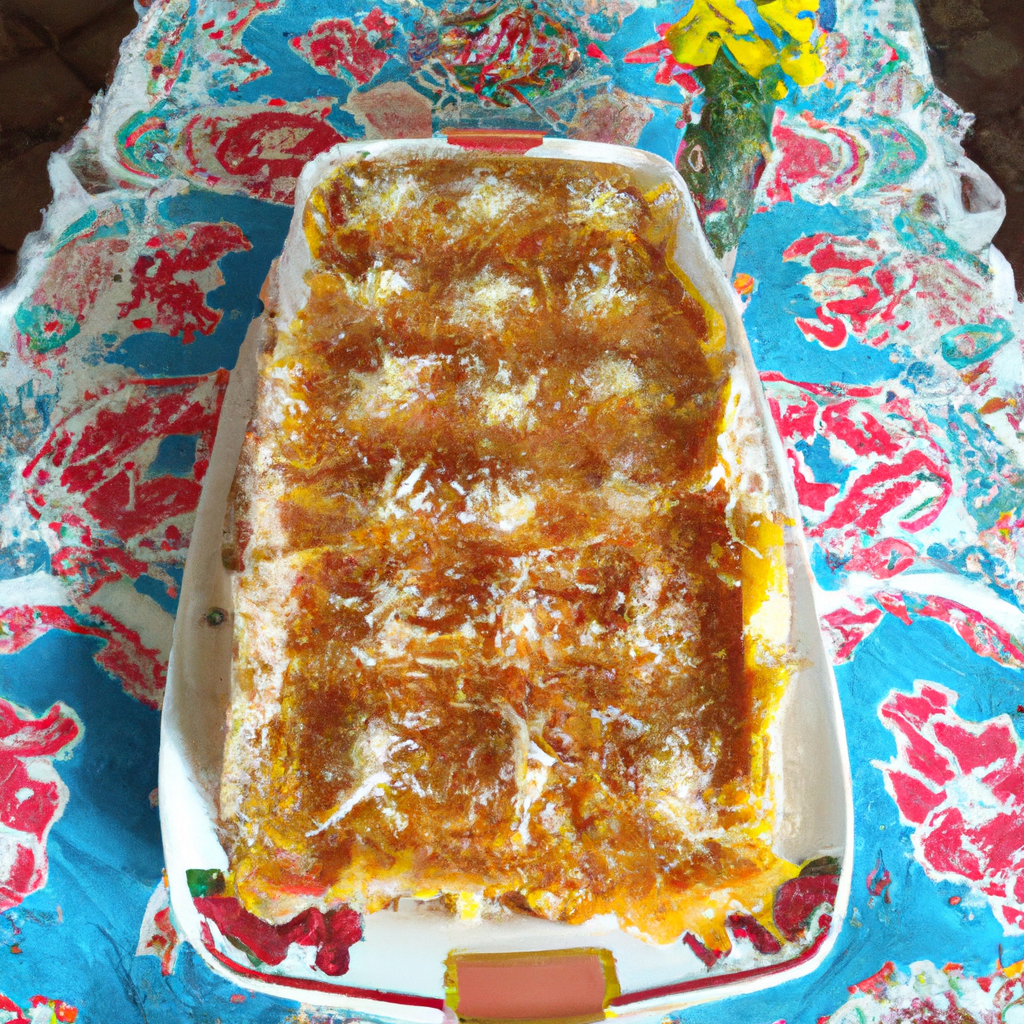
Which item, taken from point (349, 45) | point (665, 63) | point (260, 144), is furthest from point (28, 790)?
point (665, 63)

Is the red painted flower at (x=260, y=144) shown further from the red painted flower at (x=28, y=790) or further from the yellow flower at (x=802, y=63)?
the red painted flower at (x=28, y=790)

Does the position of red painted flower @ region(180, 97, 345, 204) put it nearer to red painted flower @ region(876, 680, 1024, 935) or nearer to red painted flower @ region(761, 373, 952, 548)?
red painted flower @ region(761, 373, 952, 548)

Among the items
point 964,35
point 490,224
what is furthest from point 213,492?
point 964,35

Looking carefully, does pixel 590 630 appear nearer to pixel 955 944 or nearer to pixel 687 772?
pixel 687 772

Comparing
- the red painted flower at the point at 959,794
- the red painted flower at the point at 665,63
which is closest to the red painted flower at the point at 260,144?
the red painted flower at the point at 665,63

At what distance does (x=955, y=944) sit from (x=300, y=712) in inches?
45.6

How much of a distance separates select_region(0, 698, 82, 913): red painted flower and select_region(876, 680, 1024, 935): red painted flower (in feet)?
4.57

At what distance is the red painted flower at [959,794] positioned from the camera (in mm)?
1163

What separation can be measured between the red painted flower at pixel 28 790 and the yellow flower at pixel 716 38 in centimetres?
159

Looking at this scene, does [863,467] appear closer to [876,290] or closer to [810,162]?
[876,290]

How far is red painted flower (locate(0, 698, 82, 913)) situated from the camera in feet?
3.76

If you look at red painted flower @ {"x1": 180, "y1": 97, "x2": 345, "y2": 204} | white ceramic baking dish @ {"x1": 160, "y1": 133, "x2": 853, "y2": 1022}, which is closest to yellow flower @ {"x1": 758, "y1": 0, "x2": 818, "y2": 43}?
white ceramic baking dish @ {"x1": 160, "y1": 133, "x2": 853, "y2": 1022}

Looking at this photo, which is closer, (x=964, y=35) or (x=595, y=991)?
(x=595, y=991)

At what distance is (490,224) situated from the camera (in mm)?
959
